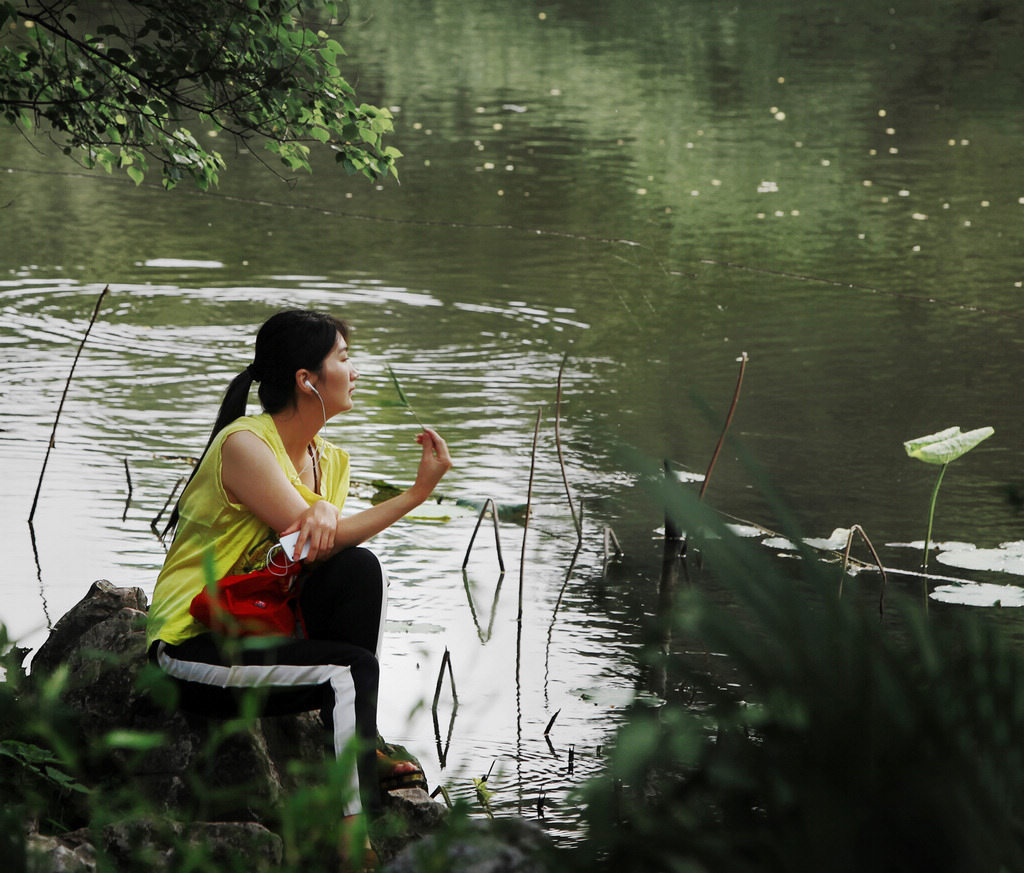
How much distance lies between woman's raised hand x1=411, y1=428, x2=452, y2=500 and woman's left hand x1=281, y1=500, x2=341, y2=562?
0.19 m

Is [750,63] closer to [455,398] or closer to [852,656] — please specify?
[455,398]

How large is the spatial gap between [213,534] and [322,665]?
16.0 inches

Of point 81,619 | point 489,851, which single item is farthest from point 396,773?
point 489,851

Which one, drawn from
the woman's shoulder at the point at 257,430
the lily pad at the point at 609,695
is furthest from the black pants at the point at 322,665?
the lily pad at the point at 609,695

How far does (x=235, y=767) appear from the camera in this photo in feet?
10.5

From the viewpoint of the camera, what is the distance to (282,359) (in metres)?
3.44

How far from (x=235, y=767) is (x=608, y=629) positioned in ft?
6.19

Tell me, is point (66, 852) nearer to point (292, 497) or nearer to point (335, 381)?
point (292, 497)

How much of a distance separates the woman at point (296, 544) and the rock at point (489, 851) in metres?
1.20

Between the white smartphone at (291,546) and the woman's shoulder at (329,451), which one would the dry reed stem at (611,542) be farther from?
the white smartphone at (291,546)

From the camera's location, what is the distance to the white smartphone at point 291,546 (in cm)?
312

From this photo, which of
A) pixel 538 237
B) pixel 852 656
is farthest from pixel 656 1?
pixel 852 656

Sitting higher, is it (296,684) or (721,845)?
(721,845)

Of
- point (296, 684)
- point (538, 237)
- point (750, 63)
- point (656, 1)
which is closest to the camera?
point (296, 684)
